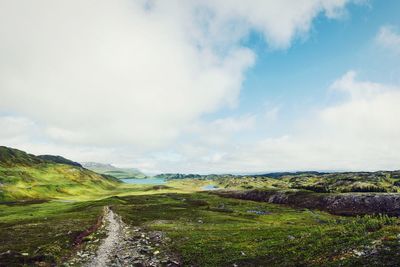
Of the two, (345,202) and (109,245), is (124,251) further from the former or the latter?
(345,202)

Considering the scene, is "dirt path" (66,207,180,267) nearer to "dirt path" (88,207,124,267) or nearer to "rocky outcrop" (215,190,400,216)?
"dirt path" (88,207,124,267)

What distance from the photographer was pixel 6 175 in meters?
193

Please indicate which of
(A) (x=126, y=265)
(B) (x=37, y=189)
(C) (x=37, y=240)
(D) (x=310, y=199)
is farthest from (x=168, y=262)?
(B) (x=37, y=189)

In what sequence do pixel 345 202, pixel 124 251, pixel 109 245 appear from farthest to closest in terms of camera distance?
pixel 345 202, pixel 109 245, pixel 124 251

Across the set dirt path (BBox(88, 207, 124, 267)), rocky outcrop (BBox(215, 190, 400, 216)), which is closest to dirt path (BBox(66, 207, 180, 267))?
dirt path (BBox(88, 207, 124, 267))

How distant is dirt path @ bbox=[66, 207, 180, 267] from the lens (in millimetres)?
30031

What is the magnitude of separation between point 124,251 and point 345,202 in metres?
101

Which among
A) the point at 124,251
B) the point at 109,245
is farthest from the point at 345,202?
the point at 124,251

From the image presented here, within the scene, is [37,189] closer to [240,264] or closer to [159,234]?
[159,234]

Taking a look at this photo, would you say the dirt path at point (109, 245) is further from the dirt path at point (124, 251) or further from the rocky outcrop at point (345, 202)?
the rocky outcrop at point (345, 202)

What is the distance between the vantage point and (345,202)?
112m

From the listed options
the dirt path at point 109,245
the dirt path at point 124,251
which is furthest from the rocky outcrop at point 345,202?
the dirt path at point 124,251

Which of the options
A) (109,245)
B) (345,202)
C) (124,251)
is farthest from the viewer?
(345,202)

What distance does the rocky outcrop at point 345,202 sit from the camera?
331 feet
